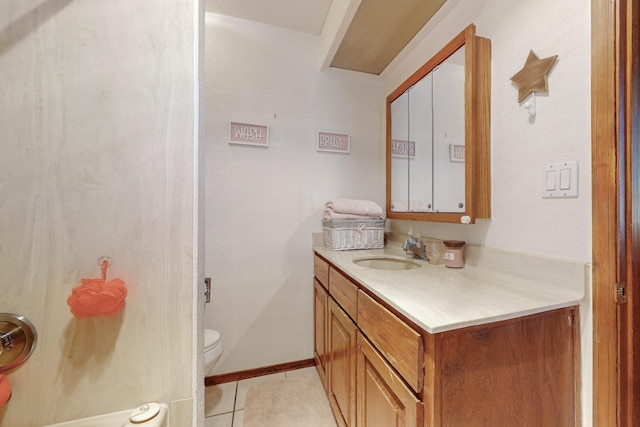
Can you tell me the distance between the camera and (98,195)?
0.51 m

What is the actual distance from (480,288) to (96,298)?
1076 millimetres

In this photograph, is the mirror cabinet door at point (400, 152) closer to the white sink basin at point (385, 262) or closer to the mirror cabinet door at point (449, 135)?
the mirror cabinet door at point (449, 135)

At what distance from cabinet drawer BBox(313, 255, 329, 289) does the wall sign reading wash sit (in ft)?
2.66

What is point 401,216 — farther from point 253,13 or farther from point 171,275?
point 253,13

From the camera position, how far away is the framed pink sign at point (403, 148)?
1504 millimetres

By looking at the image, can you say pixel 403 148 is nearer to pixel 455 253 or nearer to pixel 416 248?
pixel 416 248

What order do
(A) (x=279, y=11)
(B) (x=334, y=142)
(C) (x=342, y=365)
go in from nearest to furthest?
(C) (x=342, y=365)
(A) (x=279, y=11)
(B) (x=334, y=142)

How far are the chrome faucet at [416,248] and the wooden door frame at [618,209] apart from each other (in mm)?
678

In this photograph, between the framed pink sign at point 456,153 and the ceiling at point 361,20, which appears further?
the ceiling at point 361,20

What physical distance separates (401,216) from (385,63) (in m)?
1.12

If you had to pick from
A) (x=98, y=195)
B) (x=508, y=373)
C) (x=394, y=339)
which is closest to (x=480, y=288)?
(x=508, y=373)

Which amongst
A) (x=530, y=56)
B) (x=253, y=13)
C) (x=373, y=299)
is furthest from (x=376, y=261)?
(x=253, y=13)

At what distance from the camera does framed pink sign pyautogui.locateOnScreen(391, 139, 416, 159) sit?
1.50m

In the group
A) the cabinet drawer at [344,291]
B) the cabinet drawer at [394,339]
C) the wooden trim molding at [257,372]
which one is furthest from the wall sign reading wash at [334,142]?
the wooden trim molding at [257,372]
